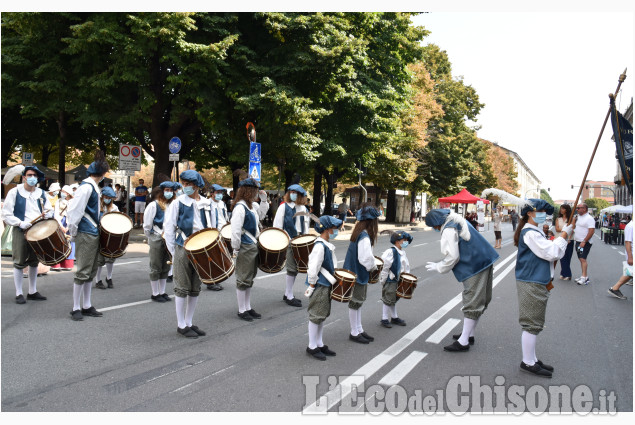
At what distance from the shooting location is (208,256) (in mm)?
5516

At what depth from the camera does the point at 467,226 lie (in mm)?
5605

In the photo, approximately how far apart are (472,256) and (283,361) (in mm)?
2558

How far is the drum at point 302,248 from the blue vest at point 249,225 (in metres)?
0.87

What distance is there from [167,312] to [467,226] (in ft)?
14.9

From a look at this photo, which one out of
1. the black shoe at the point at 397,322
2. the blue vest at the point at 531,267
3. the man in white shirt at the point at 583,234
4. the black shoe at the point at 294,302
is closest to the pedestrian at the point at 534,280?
the blue vest at the point at 531,267

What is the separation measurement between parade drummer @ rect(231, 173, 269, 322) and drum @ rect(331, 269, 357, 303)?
5.51 feet

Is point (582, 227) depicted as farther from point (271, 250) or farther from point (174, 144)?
point (174, 144)

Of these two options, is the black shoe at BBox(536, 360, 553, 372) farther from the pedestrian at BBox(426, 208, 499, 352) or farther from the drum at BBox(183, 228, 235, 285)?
the drum at BBox(183, 228, 235, 285)

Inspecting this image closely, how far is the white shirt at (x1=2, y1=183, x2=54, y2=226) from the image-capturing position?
6.87 metres

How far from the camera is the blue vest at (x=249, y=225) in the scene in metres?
6.63

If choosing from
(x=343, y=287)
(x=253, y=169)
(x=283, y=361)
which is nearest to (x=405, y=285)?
(x=343, y=287)

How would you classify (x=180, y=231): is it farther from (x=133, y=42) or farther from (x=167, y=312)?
(x=133, y=42)

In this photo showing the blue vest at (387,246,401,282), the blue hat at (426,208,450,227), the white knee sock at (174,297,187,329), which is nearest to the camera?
the blue hat at (426,208,450,227)

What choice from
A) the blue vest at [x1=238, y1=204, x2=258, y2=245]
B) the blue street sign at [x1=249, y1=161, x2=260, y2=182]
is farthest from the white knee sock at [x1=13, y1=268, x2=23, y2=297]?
the blue street sign at [x1=249, y1=161, x2=260, y2=182]
